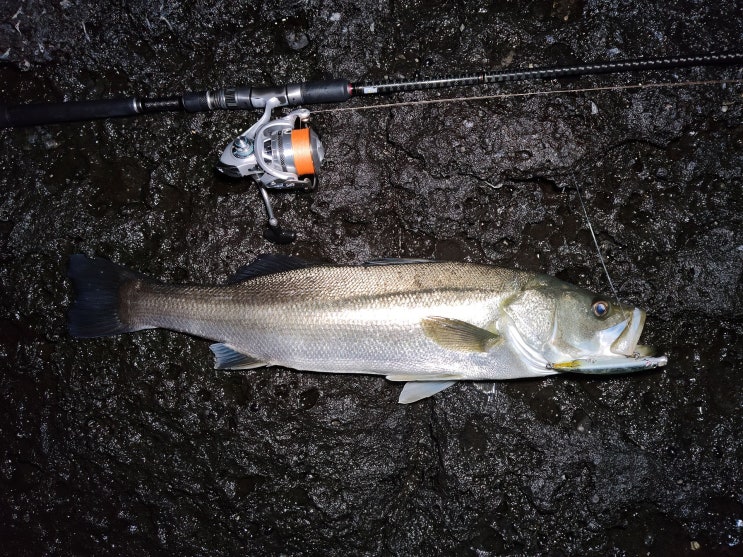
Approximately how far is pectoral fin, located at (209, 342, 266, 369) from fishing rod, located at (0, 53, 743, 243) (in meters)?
0.82

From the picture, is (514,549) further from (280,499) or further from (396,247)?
(396,247)

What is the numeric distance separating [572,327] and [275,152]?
2.11 m

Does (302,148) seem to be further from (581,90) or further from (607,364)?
(607,364)

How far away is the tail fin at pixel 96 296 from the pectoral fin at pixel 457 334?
6.61 feet

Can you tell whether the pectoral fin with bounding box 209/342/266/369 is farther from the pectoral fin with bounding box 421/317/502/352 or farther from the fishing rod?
the pectoral fin with bounding box 421/317/502/352

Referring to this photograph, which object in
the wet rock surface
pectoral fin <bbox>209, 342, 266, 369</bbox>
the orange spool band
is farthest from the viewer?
the wet rock surface

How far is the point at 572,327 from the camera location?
273cm

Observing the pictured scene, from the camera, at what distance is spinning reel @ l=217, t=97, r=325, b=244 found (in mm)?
2850

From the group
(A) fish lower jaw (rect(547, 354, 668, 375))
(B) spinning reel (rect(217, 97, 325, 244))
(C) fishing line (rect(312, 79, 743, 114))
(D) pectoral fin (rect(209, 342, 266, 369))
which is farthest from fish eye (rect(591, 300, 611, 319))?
(D) pectoral fin (rect(209, 342, 266, 369))

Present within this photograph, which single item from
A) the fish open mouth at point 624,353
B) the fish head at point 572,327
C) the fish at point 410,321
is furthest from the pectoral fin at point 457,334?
the fish open mouth at point 624,353

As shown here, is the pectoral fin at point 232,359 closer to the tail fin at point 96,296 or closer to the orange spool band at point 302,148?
the tail fin at point 96,296

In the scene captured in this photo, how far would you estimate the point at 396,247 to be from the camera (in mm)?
3289

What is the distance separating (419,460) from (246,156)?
2.45 metres

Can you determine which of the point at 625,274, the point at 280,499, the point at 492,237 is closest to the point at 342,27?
the point at 492,237
